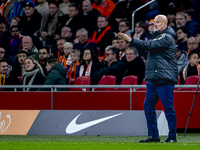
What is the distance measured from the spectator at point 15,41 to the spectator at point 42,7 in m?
1.36

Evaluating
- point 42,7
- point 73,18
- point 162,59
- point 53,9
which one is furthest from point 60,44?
point 162,59

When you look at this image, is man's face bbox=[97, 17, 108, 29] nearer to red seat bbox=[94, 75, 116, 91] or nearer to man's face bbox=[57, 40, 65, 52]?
man's face bbox=[57, 40, 65, 52]

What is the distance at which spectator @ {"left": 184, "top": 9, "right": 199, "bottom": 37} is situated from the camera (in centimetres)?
1215

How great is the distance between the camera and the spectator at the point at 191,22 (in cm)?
1215

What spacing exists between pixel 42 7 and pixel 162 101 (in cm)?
1057

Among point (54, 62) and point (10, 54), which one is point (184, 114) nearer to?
point (54, 62)

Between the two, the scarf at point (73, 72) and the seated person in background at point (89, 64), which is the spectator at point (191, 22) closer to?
the seated person in background at point (89, 64)

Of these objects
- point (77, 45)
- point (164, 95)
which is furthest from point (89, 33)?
point (164, 95)

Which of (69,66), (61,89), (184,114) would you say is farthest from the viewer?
(69,66)

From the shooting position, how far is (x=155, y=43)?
589 cm

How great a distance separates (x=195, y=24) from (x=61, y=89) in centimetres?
511

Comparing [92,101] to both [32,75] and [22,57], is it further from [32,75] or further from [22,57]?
[22,57]

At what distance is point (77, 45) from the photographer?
40.2 ft

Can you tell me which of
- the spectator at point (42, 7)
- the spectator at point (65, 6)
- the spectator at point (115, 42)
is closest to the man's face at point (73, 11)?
the spectator at point (65, 6)
